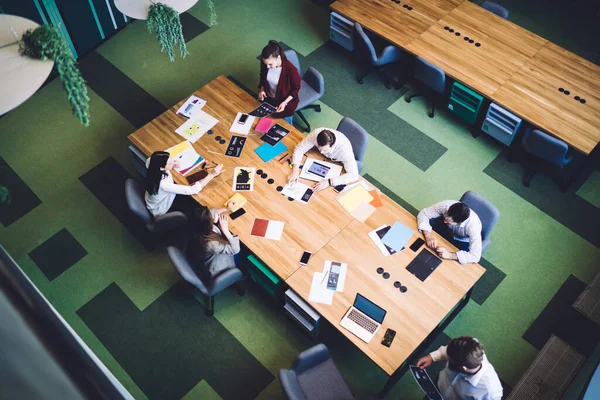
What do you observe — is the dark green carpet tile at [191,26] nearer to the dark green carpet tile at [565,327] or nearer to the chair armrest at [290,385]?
→ the chair armrest at [290,385]

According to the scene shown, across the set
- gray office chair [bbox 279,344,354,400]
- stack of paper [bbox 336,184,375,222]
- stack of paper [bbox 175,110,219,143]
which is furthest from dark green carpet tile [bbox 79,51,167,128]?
gray office chair [bbox 279,344,354,400]

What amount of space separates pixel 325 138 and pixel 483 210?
167 centimetres

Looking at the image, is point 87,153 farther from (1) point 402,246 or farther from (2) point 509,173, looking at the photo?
(2) point 509,173

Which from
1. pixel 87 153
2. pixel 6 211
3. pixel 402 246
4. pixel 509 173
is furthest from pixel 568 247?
pixel 6 211

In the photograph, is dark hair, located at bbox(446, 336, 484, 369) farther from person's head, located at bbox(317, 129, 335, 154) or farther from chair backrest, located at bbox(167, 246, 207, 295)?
chair backrest, located at bbox(167, 246, 207, 295)

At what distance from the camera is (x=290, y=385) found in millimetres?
3926

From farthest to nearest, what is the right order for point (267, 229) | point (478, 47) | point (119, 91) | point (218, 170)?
point (119, 91), point (478, 47), point (218, 170), point (267, 229)

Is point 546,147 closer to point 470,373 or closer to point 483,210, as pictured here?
point 483,210

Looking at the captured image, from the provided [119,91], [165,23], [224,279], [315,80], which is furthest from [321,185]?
[119,91]

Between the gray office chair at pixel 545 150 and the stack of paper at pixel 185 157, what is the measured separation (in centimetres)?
371

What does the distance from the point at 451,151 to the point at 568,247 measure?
1.77 meters

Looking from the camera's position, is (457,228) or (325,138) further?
(325,138)

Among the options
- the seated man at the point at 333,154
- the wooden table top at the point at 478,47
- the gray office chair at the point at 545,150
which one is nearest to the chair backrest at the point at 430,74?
the wooden table top at the point at 478,47

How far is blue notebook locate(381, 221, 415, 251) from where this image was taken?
4.80 m
